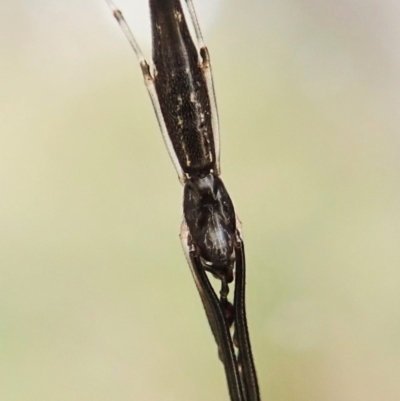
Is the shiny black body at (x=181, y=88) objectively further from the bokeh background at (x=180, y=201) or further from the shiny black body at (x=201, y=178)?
the bokeh background at (x=180, y=201)

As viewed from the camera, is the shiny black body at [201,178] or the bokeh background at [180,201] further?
the bokeh background at [180,201]

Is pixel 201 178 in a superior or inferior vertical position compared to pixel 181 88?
inferior

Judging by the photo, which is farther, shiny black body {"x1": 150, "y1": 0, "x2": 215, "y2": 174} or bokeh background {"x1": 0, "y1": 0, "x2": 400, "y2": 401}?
bokeh background {"x1": 0, "y1": 0, "x2": 400, "y2": 401}

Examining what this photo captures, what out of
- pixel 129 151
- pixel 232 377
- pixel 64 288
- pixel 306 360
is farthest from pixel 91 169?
pixel 306 360

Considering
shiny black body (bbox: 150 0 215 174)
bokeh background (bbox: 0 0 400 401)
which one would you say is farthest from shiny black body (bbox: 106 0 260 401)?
bokeh background (bbox: 0 0 400 401)

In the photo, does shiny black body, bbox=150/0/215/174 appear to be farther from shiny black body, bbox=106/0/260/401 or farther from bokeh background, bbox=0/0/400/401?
bokeh background, bbox=0/0/400/401

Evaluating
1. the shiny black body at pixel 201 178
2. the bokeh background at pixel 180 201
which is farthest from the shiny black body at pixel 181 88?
the bokeh background at pixel 180 201
